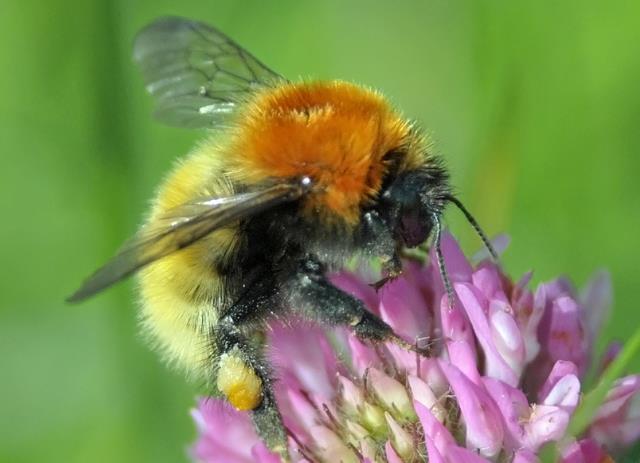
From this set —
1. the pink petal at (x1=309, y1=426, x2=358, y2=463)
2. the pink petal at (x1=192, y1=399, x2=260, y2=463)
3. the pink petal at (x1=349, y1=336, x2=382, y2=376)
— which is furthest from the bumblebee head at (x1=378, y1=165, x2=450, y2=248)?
the pink petal at (x1=192, y1=399, x2=260, y2=463)

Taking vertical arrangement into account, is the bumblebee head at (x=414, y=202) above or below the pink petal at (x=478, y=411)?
above

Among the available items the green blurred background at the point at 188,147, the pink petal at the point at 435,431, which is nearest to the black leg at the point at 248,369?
the pink petal at the point at 435,431

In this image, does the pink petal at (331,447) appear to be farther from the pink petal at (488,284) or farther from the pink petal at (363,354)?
the pink petal at (488,284)

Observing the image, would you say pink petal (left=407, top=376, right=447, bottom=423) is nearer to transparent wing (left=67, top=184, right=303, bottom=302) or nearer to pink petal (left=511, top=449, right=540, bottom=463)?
pink petal (left=511, top=449, right=540, bottom=463)

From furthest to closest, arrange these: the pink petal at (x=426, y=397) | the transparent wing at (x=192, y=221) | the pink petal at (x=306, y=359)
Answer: the pink petal at (x=306, y=359), the pink petal at (x=426, y=397), the transparent wing at (x=192, y=221)

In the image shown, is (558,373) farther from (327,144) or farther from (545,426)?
(327,144)

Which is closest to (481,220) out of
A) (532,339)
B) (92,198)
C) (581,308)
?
(581,308)
